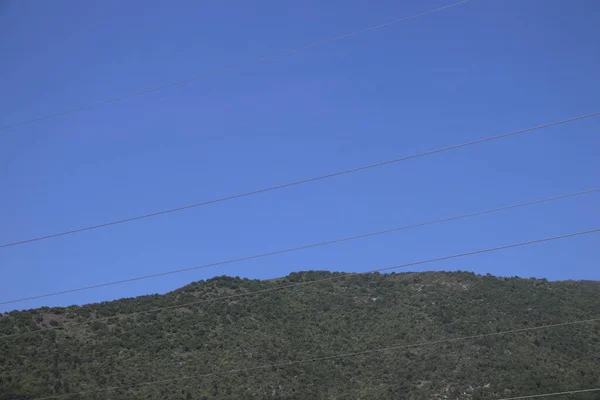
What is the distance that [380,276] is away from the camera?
8600cm

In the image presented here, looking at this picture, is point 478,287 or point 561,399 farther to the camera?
point 478,287

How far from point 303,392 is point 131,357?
1367 cm

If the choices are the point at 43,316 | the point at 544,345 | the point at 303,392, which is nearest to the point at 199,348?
the point at 303,392

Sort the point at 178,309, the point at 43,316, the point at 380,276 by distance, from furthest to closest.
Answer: the point at 380,276, the point at 178,309, the point at 43,316

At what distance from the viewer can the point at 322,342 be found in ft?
226

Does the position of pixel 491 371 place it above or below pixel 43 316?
below

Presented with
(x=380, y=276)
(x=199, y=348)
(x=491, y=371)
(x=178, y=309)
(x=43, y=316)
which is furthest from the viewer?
(x=380, y=276)

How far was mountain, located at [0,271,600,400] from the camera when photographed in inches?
2180

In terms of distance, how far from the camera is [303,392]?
193ft

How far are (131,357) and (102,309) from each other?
1355 cm

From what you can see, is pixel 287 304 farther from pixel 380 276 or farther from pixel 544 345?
pixel 544 345

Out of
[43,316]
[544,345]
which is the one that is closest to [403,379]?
[544,345]

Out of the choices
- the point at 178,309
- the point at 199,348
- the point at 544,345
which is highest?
the point at 178,309

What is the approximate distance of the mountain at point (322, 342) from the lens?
5538 cm
